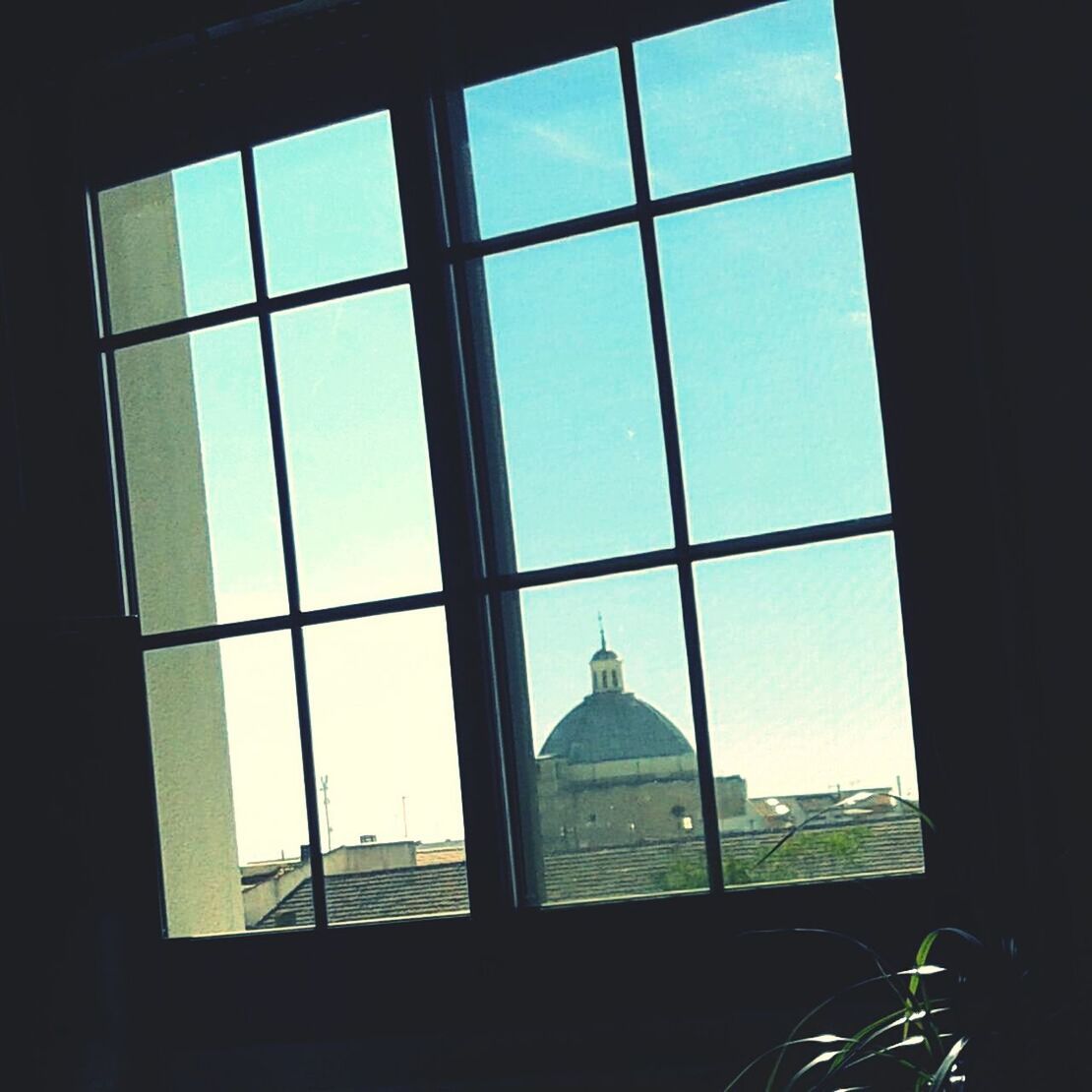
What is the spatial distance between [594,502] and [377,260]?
1.93ft

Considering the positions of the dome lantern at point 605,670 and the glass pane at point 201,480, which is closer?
the dome lantern at point 605,670

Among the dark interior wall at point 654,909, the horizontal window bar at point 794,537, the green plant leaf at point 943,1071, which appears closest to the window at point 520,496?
the horizontal window bar at point 794,537

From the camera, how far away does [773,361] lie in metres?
2.12

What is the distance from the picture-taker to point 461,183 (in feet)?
7.57

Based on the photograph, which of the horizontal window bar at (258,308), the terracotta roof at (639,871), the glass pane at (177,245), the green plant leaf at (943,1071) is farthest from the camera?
the glass pane at (177,245)

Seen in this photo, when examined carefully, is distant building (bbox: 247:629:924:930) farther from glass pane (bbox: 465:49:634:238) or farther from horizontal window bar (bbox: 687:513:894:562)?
glass pane (bbox: 465:49:634:238)

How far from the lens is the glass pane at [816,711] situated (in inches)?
79.3

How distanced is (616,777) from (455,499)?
53cm

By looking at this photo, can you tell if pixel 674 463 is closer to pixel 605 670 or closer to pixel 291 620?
pixel 605 670

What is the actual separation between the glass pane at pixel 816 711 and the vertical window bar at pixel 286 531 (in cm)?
70

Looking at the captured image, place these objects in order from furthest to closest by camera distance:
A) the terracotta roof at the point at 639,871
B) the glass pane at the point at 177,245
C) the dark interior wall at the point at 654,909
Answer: the glass pane at the point at 177,245
the terracotta roof at the point at 639,871
the dark interior wall at the point at 654,909

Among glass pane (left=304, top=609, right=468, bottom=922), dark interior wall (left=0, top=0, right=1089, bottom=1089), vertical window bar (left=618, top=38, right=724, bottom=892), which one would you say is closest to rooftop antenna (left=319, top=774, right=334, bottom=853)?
glass pane (left=304, top=609, right=468, bottom=922)

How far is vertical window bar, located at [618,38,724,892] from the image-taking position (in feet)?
6.83

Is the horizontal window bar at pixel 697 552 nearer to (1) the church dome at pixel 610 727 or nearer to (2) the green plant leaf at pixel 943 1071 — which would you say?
(1) the church dome at pixel 610 727
